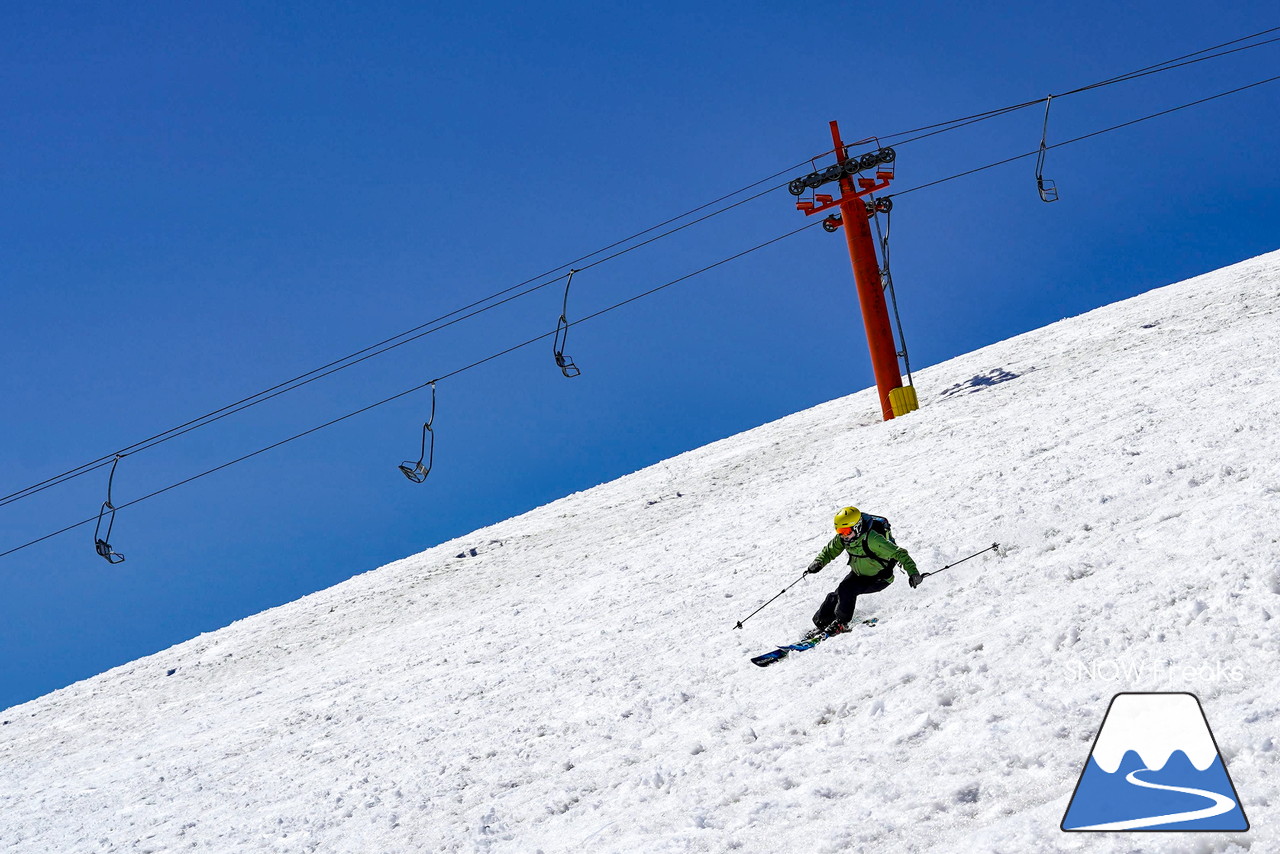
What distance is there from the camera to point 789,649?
11297 millimetres

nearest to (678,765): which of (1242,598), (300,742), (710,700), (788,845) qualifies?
(710,700)

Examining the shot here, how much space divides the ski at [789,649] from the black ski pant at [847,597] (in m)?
0.26

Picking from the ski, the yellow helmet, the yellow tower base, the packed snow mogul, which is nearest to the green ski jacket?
the packed snow mogul

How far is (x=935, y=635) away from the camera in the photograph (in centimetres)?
990

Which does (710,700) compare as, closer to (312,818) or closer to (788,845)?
(788,845)

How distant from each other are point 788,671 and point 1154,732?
447cm

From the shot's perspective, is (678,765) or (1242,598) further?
(678,765)

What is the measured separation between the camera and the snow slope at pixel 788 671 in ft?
24.0

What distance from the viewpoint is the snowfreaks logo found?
5.69 m

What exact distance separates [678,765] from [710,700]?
158 cm

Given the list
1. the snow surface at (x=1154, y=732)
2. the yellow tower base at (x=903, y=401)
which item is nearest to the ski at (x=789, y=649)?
the snow surface at (x=1154, y=732)

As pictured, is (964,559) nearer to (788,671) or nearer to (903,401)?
(788,671)

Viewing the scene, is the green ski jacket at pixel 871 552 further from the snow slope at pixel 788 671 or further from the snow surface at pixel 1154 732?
the snow surface at pixel 1154 732

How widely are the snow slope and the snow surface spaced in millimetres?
165
